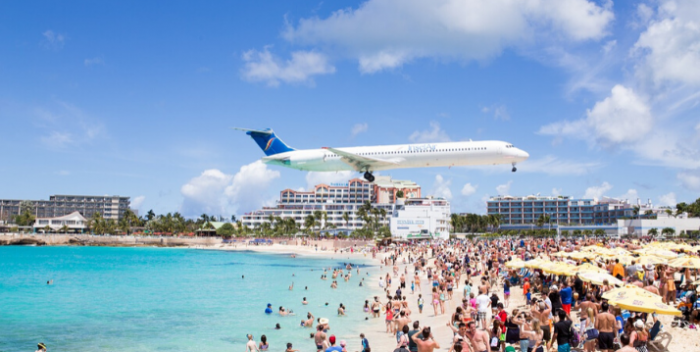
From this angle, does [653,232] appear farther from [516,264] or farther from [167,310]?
[167,310]

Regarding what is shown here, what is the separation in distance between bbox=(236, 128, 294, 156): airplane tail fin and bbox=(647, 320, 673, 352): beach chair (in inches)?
1455

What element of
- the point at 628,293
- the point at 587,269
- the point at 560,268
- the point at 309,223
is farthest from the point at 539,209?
the point at 628,293

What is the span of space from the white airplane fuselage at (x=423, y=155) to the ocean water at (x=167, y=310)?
32.3 ft

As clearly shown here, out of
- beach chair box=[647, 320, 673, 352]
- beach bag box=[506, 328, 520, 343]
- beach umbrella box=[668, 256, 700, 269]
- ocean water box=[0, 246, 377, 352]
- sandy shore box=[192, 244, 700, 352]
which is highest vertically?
beach umbrella box=[668, 256, 700, 269]

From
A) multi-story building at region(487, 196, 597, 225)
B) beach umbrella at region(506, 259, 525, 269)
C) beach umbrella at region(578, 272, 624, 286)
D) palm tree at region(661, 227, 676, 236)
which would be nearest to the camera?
beach umbrella at region(578, 272, 624, 286)

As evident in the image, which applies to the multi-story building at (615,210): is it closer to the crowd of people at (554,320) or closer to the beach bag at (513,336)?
the crowd of people at (554,320)

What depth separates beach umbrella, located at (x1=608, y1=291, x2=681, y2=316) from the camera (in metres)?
11.2

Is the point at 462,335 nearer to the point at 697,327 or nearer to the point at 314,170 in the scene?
the point at 697,327

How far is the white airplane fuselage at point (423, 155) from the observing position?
3812 cm

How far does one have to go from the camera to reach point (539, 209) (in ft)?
454

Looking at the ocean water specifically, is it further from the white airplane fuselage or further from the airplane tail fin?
the airplane tail fin

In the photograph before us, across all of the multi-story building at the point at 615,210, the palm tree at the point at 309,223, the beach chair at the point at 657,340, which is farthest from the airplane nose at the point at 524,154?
the multi-story building at the point at 615,210

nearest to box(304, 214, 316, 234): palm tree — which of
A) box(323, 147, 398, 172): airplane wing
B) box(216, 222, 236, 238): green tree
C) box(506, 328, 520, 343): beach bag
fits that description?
box(216, 222, 236, 238): green tree

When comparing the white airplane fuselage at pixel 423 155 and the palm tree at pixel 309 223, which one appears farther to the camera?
the palm tree at pixel 309 223
